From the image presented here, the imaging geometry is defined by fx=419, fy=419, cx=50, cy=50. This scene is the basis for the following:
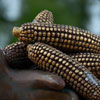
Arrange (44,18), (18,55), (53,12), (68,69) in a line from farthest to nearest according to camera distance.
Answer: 1. (53,12)
2. (44,18)
3. (18,55)
4. (68,69)

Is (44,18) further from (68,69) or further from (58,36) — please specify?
(68,69)

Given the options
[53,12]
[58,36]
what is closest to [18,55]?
[58,36]

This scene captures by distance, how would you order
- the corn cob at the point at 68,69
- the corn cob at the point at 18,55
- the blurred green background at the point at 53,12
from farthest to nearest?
the blurred green background at the point at 53,12 → the corn cob at the point at 18,55 → the corn cob at the point at 68,69

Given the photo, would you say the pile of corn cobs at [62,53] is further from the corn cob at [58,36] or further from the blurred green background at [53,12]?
the blurred green background at [53,12]

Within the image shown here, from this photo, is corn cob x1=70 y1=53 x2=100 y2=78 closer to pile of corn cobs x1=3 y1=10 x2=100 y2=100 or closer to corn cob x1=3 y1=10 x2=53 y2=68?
pile of corn cobs x1=3 y1=10 x2=100 y2=100

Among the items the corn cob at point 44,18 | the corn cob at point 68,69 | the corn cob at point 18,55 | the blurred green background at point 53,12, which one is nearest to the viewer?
the corn cob at point 68,69

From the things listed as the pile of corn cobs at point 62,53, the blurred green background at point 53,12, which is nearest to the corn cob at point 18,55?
the pile of corn cobs at point 62,53
